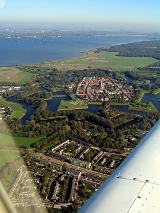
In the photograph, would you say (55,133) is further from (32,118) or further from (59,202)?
(59,202)

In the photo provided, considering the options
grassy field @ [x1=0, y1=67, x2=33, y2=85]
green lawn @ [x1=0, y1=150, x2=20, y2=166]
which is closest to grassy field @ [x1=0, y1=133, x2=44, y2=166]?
green lawn @ [x1=0, y1=150, x2=20, y2=166]

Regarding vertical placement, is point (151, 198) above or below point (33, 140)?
above

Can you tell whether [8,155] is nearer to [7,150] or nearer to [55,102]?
→ [7,150]

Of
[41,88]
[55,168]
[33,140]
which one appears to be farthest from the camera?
[41,88]

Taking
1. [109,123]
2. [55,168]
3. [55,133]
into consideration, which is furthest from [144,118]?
[55,168]

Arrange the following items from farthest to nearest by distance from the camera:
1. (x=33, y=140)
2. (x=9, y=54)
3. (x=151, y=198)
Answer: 1. (x=9, y=54)
2. (x=33, y=140)
3. (x=151, y=198)

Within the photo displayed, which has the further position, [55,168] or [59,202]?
[55,168]

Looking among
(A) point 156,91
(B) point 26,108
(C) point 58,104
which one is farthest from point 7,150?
(A) point 156,91
